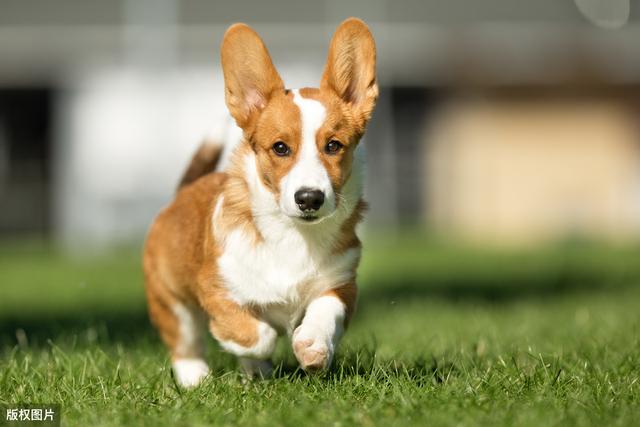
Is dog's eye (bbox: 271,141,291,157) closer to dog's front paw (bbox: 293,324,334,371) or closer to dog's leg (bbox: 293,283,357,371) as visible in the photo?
dog's leg (bbox: 293,283,357,371)

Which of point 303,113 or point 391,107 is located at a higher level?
point 303,113

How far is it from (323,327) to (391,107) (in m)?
18.0

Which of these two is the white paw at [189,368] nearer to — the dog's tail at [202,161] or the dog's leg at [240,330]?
the dog's leg at [240,330]

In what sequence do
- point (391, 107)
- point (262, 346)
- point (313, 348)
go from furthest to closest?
point (391, 107) → point (262, 346) → point (313, 348)

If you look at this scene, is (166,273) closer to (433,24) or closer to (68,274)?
(68,274)

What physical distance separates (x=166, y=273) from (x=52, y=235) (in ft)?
53.7

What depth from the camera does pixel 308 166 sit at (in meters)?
3.98

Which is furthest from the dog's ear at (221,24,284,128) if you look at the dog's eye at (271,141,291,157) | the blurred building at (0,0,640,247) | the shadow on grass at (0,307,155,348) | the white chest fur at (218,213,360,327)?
the blurred building at (0,0,640,247)

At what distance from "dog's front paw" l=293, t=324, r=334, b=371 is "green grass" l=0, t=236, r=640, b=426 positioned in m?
0.12

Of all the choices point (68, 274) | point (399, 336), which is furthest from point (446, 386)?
point (68, 274)

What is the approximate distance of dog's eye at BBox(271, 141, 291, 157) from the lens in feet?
13.5

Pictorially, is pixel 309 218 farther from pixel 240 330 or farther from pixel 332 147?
pixel 240 330

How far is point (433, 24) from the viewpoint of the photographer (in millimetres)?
20719

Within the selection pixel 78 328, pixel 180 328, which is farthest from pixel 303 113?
pixel 78 328
